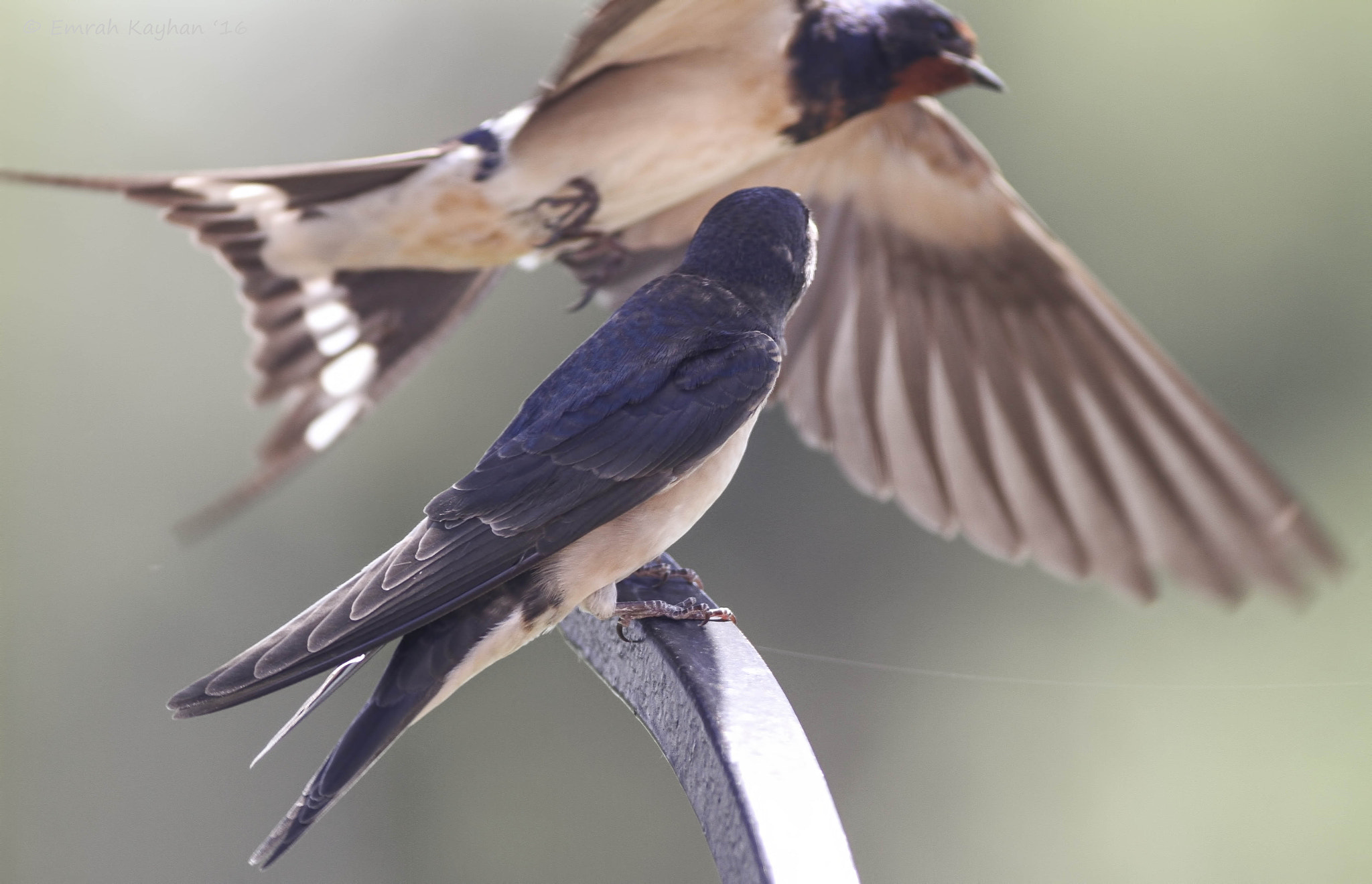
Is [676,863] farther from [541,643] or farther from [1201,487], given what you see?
[1201,487]

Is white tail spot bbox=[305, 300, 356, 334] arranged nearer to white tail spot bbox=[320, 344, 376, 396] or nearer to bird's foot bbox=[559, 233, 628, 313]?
white tail spot bbox=[320, 344, 376, 396]

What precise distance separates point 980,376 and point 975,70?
0.51 meters

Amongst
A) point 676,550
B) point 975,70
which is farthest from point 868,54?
point 676,550

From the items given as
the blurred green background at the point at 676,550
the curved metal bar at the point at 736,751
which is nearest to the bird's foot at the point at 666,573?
the curved metal bar at the point at 736,751

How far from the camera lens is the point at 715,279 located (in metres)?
1.38

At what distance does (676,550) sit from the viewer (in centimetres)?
505

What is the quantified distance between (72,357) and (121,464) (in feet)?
1.40

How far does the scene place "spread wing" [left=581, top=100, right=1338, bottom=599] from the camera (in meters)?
1.88

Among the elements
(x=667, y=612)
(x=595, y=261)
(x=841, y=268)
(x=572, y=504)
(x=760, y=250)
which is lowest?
(x=667, y=612)

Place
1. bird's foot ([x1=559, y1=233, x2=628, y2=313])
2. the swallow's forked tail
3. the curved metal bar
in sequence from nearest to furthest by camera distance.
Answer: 1. the curved metal bar
2. the swallow's forked tail
3. bird's foot ([x1=559, y1=233, x2=628, y2=313])

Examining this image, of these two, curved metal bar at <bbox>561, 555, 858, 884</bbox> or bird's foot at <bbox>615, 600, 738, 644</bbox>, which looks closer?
curved metal bar at <bbox>561, 555, 858, 884</bbox>

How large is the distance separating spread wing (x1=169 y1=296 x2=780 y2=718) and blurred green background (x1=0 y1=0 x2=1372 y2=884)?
3.34m

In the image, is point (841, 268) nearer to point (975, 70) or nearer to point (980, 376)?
point (980, 376)

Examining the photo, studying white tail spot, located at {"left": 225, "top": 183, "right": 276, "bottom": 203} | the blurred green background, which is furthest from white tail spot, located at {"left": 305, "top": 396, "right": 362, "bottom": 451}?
the blurred green background
